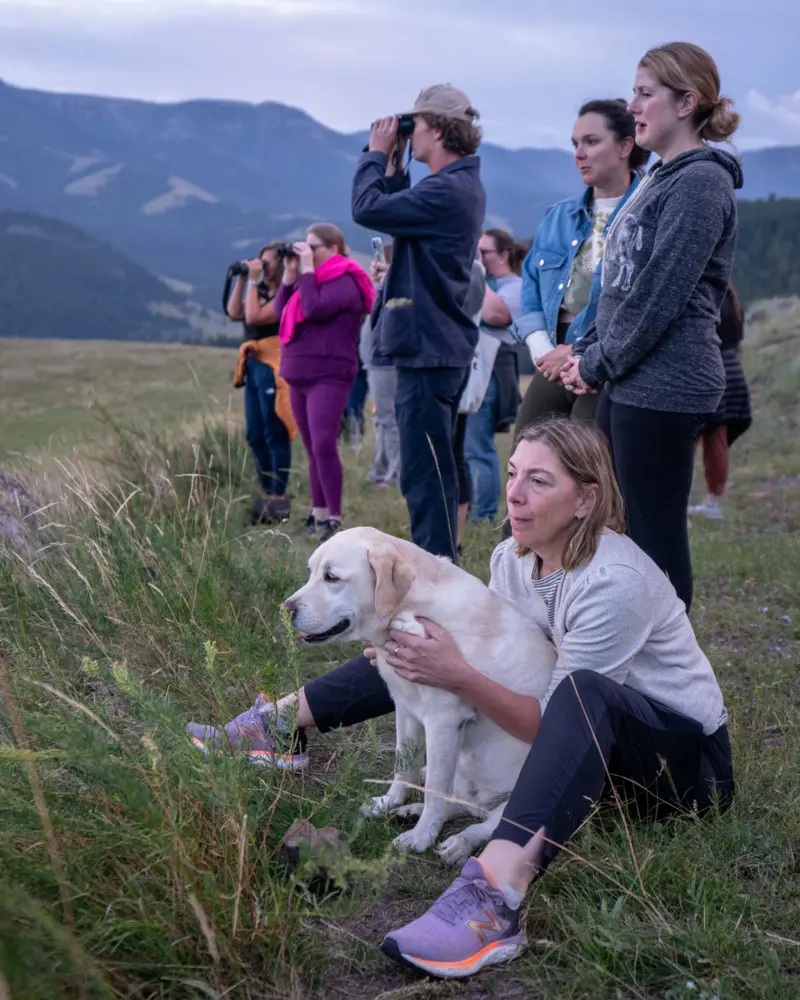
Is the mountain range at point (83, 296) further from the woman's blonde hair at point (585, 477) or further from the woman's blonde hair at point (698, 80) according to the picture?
the woman's blonde hair at point (585, 477)

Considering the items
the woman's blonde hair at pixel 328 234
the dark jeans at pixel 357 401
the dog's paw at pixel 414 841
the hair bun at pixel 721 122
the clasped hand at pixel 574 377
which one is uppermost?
the hair bun at pixel 721 122

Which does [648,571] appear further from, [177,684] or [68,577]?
[68,577]

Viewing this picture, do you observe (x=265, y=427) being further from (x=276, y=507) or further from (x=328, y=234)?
(x=328, y=234)

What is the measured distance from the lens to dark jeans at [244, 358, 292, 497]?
7623 millimetres

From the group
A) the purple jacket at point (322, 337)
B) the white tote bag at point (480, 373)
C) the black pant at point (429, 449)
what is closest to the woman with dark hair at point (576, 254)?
the black pant at point (429, 449)

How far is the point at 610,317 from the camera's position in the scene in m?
3.50

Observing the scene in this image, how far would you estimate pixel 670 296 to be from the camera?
3268 mm

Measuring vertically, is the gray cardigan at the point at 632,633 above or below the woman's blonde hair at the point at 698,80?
below

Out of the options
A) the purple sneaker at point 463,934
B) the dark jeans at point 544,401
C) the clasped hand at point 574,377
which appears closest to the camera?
the purple sneaker at point 463,934

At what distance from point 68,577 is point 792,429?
986 cm

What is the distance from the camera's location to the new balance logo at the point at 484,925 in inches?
85.1

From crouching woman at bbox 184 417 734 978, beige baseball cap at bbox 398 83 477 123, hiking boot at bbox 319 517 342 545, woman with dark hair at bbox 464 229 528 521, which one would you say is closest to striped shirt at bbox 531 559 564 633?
crouching woman at bbox 184 417 734 978

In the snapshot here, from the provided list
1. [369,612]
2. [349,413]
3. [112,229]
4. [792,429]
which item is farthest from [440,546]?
[112,229]

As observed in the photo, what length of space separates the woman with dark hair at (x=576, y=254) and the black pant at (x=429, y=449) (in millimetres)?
530
